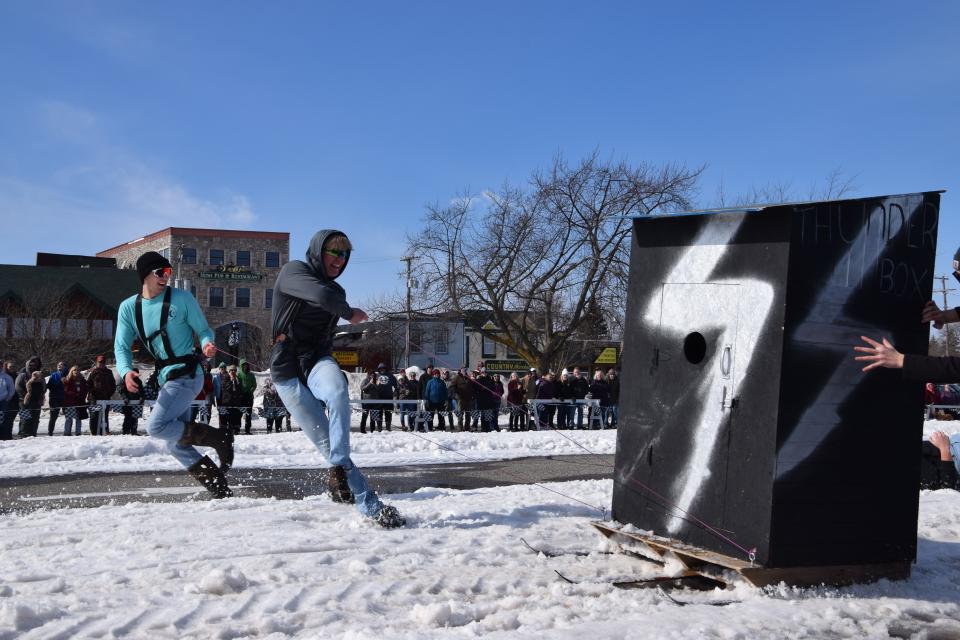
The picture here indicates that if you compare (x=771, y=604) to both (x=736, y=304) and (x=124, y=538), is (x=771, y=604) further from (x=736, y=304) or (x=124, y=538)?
(x=124, y=538)

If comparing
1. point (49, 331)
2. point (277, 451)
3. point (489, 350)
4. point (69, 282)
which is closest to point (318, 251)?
point (277, 451)

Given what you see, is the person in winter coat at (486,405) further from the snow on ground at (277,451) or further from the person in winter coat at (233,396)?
the snow on ground at (277,451)

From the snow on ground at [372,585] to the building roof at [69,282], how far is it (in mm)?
46505

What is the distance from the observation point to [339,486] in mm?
6098

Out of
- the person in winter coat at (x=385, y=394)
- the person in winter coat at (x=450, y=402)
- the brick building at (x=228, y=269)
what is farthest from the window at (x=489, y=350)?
the person in winter coat at (x=385, y=394)

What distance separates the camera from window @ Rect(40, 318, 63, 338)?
42.3 meters

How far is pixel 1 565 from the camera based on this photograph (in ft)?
14.4

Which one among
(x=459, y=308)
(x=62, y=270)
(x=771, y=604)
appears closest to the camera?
(x=771, y=604)

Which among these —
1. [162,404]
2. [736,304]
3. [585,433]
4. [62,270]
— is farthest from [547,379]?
[62,270]

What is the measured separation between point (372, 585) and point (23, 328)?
44.3 metres

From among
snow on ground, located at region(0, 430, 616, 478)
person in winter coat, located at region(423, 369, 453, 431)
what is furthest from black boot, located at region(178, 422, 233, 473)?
person in winter coat, located at region(423, 369, 453, 431)

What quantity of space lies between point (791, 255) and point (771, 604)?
172cm

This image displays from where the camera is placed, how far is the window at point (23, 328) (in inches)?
1661

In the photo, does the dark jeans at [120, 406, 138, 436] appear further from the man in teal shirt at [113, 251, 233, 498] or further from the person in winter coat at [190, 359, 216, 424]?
the man in teal shirt at [113, 251, 233, 498]
